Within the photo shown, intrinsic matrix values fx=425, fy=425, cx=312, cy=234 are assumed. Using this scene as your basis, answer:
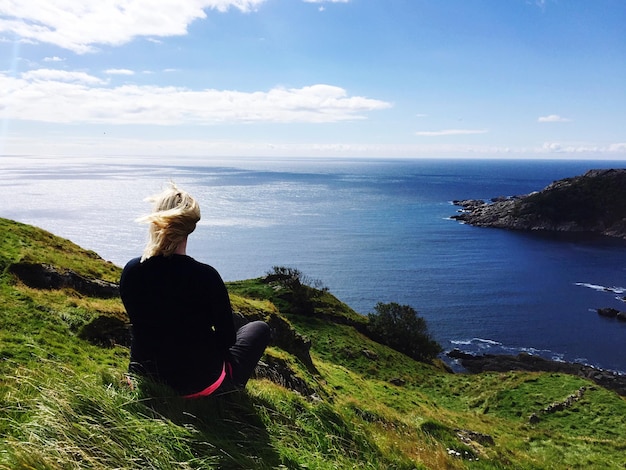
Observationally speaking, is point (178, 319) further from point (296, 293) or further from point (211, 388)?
point (296, 293)

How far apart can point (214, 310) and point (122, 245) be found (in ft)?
441

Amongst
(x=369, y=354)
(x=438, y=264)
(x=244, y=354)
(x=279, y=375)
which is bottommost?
(x=438, y=264)

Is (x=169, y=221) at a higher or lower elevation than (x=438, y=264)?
higher

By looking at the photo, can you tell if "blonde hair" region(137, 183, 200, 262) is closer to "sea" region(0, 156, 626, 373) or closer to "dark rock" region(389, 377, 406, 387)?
"dark rock" region(389, 377, 406, 387)

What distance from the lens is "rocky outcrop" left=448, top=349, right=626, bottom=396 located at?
6096 cm

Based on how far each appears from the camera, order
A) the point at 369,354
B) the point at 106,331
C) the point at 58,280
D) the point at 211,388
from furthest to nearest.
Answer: the point at 369,354 < the point at 58,280 < the point at 106,331 < the point at 211,388

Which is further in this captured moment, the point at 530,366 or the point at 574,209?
the point at 574,209

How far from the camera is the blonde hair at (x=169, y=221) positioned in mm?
5555

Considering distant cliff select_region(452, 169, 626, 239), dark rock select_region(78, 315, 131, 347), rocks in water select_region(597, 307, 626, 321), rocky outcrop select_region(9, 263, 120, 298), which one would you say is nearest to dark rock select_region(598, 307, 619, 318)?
rocks in water select_region(597, 307, 626, 321)

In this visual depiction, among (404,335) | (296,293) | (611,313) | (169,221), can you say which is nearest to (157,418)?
(169,221)

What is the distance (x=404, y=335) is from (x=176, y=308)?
196 ft

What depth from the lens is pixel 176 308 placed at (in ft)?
18.9

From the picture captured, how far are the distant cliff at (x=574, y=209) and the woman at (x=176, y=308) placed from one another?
19250 cm

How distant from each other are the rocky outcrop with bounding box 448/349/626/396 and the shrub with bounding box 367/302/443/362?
920 cm
